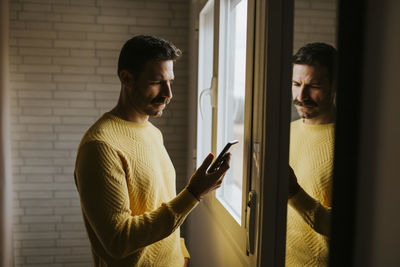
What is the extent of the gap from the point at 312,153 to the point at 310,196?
0.36 ft

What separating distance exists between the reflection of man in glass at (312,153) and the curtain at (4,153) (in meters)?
2.46

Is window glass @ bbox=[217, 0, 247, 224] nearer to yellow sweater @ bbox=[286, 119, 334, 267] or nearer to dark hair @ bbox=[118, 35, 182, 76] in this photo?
dark hair @ bbox=[118, 35, 182, 76]

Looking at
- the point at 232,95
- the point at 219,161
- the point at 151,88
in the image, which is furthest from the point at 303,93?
the point at 232,95

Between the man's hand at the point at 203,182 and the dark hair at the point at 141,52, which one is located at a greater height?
the dark hair at the point at 141,52

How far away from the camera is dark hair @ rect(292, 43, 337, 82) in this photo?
790mm

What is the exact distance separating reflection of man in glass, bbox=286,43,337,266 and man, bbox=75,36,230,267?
385mm

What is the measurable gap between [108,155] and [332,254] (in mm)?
750

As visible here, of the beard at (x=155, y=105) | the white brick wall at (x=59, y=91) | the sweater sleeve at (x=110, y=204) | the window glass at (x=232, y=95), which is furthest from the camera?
the white brick wall at (x=59, y=91)

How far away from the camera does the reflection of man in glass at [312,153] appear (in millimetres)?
817

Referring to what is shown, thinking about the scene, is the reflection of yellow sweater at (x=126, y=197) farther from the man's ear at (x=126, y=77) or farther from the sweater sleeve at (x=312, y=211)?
the sweater sleeve at (x=312, y=211)

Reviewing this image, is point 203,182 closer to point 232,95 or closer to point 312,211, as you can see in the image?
point 312,211

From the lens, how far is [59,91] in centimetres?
320

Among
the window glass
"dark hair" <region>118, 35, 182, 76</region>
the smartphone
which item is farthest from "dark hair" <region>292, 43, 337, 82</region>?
the window glass

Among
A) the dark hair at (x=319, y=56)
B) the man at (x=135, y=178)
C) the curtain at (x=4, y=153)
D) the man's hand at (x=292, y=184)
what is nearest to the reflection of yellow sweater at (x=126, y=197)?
the man at (x=135, y=178)
